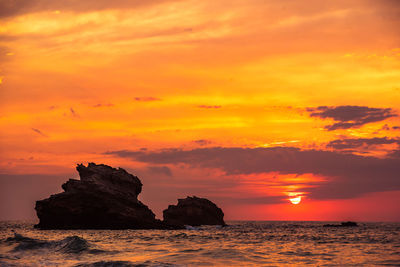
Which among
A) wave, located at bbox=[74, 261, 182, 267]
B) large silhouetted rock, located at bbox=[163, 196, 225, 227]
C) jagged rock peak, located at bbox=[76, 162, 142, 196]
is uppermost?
jagged rock peak, located at bbox=[76, 162, 142, 196]

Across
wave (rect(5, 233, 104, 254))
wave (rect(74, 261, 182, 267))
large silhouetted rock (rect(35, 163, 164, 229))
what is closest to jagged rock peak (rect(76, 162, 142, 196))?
large silhouetted rock (rect(35, 163, 164, 229))

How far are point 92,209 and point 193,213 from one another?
7016 centimetres

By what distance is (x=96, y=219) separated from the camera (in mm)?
102562

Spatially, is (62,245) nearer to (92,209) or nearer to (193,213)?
(92,209)

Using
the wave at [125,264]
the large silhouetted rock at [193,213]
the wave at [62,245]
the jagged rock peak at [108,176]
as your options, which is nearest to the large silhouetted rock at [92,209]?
the jagged rock peak at [108,176]

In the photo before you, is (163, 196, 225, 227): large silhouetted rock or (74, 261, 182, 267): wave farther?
(163, 196, 225, 227): large silhouetted rock

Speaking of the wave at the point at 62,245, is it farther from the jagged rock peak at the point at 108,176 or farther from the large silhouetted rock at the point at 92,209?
the jagged rock peak at the point at 108,176

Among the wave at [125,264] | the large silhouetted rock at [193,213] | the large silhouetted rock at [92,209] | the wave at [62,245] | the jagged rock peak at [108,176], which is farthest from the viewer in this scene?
the large silhouetted rock at [193,213]

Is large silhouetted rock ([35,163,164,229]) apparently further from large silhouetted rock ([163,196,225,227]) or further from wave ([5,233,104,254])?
large silhouetted rock ([163,196,225,227])

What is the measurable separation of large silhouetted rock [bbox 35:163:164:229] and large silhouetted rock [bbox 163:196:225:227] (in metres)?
61.1

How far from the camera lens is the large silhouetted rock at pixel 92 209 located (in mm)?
101438

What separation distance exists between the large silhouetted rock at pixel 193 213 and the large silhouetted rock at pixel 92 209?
2407 inches

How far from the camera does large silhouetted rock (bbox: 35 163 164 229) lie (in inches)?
3994

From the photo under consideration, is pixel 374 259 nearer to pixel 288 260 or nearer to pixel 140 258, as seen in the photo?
pixel 288 260
